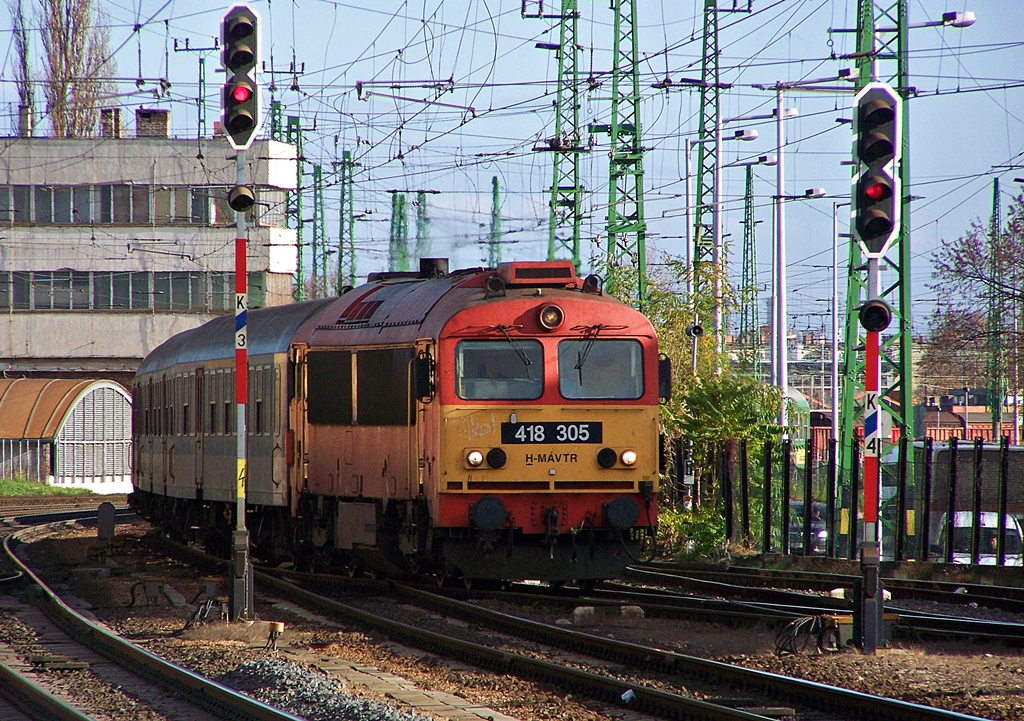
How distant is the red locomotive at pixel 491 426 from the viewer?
568 inches

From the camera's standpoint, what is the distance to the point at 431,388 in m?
14.5

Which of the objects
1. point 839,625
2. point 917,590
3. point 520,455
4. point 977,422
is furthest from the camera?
point 977,422

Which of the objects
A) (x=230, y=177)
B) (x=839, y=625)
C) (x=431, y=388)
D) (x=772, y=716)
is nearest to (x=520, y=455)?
(x=431, y=388)

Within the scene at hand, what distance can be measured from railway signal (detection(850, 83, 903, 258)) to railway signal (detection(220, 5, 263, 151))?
226 inches

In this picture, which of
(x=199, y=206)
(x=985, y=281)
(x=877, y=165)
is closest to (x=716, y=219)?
(x=985, y=281)

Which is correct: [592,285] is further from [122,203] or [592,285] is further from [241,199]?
[122,203]

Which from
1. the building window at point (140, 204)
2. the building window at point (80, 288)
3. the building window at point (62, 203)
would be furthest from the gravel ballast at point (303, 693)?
the building window at point (62, 203)

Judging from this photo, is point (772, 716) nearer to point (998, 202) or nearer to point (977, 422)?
point (998, 202)

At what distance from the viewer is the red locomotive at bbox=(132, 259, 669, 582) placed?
14.4m

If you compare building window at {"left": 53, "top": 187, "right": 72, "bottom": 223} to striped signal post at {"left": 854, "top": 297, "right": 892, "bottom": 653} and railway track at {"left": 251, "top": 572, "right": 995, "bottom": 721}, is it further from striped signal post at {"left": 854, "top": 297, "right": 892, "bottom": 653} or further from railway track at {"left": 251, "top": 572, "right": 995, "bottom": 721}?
striped signal post at {"left": 854, "top": 297, "right": 892, "bottom": 653}

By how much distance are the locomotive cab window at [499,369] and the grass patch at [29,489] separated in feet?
128

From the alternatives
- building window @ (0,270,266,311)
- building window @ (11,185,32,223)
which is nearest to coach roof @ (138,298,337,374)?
building window @ (0,270,266,311)

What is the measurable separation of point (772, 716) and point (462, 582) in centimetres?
770

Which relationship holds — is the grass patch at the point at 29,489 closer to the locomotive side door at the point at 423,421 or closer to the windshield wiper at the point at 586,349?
the locomotive side door at the point at 423,421
